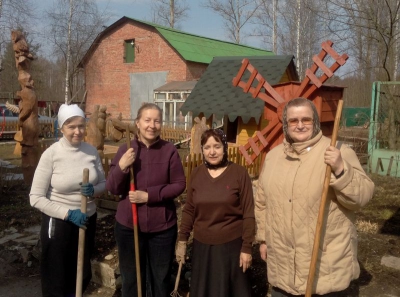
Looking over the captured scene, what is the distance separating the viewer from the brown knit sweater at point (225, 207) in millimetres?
Result: 2639

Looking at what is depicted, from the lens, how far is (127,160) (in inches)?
105

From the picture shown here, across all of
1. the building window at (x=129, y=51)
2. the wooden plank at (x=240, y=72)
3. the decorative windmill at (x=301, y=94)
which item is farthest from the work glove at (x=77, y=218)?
the building window at (x=129, y=51)

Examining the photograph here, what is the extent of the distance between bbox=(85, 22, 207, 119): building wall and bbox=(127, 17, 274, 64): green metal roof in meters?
0.33

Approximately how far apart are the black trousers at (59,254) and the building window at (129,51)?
844 inches

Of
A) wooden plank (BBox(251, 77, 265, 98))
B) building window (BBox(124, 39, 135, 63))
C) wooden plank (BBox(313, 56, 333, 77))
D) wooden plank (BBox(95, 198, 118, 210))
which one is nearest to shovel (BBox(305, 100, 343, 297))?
wooden plank (BBox(95, 198, 118, 210))

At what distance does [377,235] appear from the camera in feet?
15.9

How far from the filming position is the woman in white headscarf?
2.79 meters

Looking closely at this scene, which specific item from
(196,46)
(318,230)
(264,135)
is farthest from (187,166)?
(196,46)

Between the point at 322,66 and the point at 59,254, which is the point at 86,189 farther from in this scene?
the point at 322,66

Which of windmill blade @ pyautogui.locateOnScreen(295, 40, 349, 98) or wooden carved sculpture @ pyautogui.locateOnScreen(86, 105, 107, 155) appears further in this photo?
wooden carved sculpture @ pyautogui.locateOnScreen(86, 105, 107, 155)

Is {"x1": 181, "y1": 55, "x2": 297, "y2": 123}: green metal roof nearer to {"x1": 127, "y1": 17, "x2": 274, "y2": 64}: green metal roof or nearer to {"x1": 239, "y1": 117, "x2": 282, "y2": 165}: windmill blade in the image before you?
{"x1": 239, "y1": 117, "x2": 282, "y2": 165}: windmill blade

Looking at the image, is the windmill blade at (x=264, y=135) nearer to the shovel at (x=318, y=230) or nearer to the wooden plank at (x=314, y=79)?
the wooden plank at (x=314, y=79)

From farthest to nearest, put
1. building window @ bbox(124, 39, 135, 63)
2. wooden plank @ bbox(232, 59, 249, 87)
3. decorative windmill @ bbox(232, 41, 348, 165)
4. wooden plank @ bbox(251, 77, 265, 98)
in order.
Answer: building window @ bbox(124, 39, 135, 63)
wooden plank @ bbox(232, 59, 249, 87)
wooden plank @ bbox(251, 77, 265, 98)
decorative windmill @ bbox(232, 41, 348, 165)

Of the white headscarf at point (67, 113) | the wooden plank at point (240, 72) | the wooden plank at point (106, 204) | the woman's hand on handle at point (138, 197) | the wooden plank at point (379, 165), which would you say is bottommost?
the wooden plank at point (106, 204)
